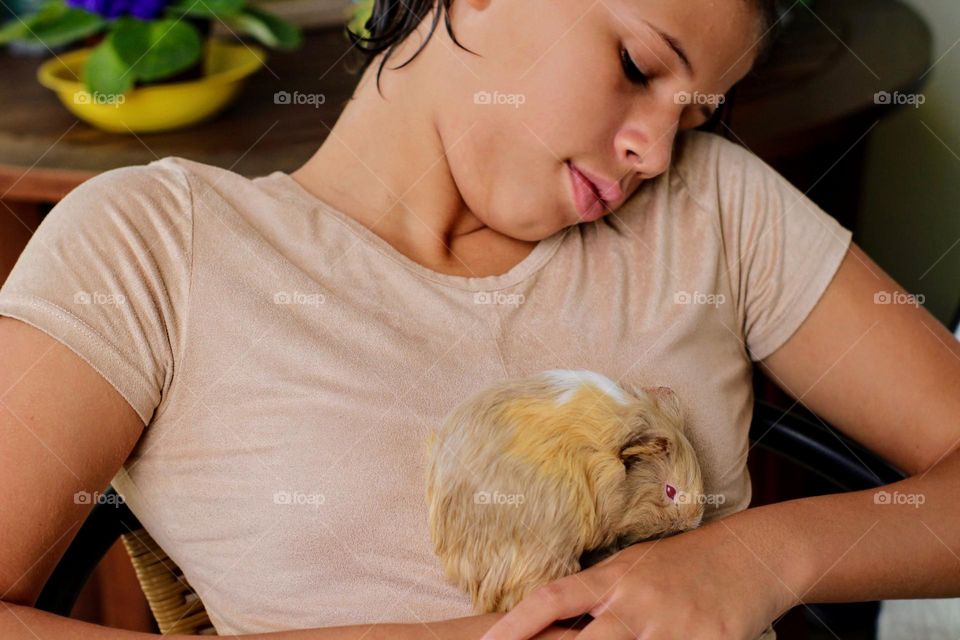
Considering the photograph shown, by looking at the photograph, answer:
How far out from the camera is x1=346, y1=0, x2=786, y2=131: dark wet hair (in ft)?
3.34

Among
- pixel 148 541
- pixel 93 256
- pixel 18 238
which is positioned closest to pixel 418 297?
pixel 93 256

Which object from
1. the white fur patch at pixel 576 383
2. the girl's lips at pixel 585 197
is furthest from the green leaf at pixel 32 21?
the white fur patch at pixel 576 383

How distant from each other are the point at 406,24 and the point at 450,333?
339 mm

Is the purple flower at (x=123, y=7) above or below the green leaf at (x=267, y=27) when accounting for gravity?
above

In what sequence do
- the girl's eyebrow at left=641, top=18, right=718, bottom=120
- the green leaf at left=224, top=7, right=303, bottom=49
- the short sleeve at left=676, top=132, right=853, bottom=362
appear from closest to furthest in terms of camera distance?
the girl's eyebrow at left=641, top=18, right=718, bottom=120 < the short sleeve at left=676, top=132, right=853, bottom=362 < the green leaf at left=224, top=7, right=303, bottom=49

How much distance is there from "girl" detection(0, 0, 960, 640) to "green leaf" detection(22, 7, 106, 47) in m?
0.61

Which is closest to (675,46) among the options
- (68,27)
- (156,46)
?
(156,46)

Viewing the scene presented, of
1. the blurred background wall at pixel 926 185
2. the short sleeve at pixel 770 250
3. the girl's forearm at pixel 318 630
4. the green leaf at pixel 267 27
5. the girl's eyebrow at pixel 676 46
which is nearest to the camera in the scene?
the girl's forearm at pixel 318 630

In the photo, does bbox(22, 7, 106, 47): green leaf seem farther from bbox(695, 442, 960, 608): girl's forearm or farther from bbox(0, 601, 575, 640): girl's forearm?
bbox(695, 442, 960, 608): girl's forearm

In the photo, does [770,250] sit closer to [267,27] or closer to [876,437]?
[876,437]

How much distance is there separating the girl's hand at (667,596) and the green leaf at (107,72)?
948 mm

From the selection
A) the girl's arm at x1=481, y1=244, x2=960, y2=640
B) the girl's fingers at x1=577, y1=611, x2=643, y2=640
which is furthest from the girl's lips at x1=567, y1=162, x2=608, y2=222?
the girl's fingers at x1=577, y1=611, x2=643, y2=640

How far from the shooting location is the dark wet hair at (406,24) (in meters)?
1.02

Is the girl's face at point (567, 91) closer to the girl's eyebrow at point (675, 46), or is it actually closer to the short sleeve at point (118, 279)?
the girl's eyebrow at point (675, 46)
